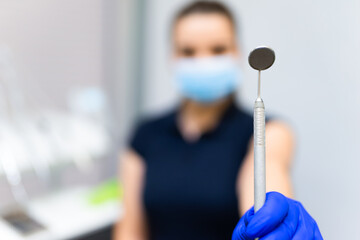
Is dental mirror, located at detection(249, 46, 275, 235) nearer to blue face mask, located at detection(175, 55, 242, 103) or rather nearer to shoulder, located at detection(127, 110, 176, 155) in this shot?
blue face mask, located at detection(175, 55, 242, 103)

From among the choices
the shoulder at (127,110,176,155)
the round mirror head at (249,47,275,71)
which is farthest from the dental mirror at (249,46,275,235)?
the shoulder at (127,110,176,155)

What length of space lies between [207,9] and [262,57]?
2.36 feet

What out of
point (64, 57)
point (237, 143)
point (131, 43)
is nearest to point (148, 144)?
point (237, 143)

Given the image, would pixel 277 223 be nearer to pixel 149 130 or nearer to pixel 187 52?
pixel 187 52

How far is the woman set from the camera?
102cm

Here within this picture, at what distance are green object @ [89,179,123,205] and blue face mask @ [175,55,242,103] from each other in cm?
41

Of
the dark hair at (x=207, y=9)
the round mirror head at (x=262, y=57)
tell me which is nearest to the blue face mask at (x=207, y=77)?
the dark hair at (x=207, y=9)

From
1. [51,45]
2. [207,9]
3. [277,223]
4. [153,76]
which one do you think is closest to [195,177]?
[207,9]

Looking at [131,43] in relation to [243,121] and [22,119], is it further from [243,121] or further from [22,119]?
[243,121]

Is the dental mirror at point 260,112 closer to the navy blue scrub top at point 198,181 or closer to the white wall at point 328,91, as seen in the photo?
the white wall at point 328,91

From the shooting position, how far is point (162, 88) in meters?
1.81

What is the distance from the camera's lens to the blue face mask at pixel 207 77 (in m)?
1.02

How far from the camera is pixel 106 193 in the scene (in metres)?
1.28

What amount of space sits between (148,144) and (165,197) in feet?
0.55
